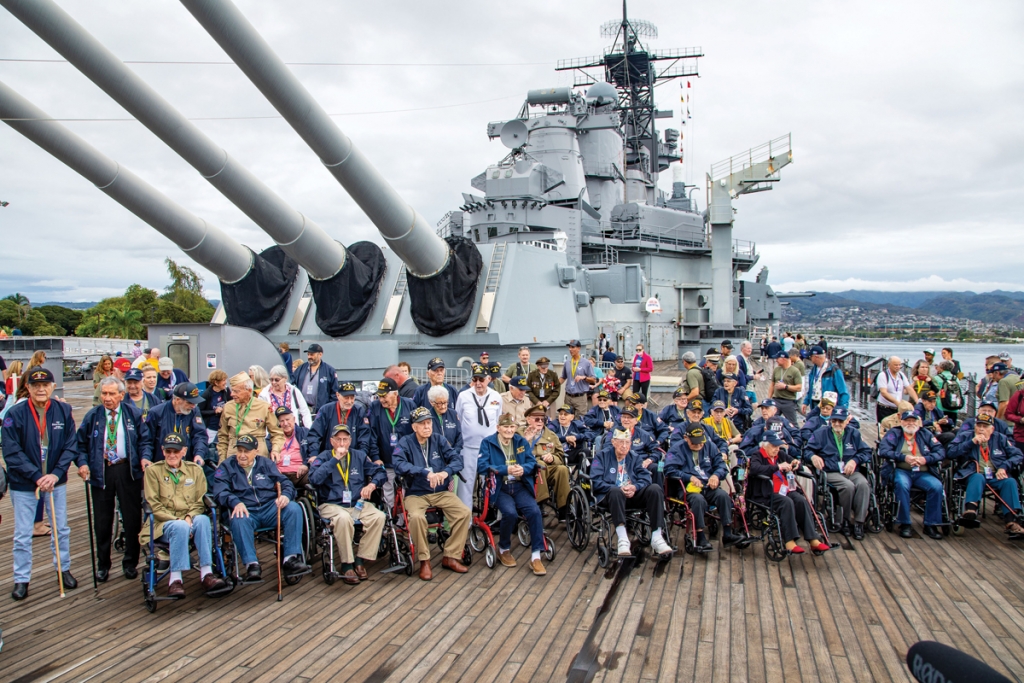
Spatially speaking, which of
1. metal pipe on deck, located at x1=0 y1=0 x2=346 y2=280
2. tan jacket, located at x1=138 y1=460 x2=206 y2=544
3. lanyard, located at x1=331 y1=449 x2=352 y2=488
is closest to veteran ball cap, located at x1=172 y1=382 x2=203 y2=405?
tan jacket, located at x1=138 y1=460 x2=206 y2=544

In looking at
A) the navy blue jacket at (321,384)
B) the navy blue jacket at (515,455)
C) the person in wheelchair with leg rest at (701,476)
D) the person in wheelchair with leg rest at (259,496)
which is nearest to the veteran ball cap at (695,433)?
the person in wheelchair with leg rest at (701,476)

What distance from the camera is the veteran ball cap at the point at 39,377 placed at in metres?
4.08

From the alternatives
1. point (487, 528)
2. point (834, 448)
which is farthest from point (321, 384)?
point (834, 448)

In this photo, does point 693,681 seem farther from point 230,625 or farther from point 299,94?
point 299,94

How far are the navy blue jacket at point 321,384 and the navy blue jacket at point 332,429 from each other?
1.41 m

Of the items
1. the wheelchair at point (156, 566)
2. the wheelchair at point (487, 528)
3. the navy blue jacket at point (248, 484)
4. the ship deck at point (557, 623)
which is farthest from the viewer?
the wheelchair at point (487, 528)

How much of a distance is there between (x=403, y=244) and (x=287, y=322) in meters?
3.55

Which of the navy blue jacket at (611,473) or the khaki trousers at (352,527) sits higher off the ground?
the navy blue jacket at (611,473)

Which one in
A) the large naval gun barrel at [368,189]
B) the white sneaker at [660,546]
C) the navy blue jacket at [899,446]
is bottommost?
the white sneaker at [660,546]

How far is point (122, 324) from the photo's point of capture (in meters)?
34.8

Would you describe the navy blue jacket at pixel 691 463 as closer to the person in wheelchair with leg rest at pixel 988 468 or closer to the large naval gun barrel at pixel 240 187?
the person in wheelchair with leg rest at pixel 988 468

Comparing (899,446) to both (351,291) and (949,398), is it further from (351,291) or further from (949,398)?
(351,291)

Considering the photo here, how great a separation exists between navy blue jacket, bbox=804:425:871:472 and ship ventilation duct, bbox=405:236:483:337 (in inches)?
218

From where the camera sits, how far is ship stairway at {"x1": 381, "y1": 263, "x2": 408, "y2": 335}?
33.3 ft
